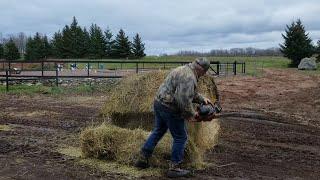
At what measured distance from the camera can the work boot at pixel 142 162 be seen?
8359 mm

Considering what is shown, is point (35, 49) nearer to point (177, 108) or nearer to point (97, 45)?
point (97, 45)

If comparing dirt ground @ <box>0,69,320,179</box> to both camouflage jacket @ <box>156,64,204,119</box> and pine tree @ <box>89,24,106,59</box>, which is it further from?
pine tree @ <box>89,24,106,59</box>

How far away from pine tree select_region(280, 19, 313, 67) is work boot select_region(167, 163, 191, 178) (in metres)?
50.3

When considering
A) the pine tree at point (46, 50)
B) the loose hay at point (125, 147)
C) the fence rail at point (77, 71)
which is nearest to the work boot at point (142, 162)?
the loose hay at point (125, 147)

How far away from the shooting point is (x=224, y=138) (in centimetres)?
1152

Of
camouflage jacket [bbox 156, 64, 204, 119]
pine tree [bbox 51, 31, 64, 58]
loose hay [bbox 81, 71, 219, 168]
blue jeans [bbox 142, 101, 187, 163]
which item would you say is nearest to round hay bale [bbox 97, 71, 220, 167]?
loose hay [bbox 81, 71, 219, 168]

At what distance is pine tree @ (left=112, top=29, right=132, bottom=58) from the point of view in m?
72.9

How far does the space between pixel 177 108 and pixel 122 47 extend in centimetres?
6578

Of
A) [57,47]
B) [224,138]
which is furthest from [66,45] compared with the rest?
[224,138]

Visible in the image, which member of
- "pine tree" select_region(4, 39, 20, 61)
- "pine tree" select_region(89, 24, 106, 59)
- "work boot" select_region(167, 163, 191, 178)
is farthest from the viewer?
"pine tree" select_region(89, 24, 106, 59)

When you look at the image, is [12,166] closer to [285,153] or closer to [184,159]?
[184,159]

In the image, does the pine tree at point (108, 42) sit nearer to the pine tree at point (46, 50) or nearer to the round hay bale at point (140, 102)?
the pine tree at point (46, 50)

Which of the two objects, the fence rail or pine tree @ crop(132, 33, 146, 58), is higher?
pine tree @ crop(132, 33, 146, 58)

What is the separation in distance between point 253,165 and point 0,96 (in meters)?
14.4
